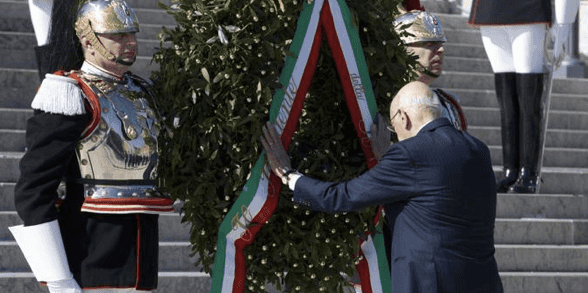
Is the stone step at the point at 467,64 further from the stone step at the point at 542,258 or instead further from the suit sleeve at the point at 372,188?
the suit sleeve at the point at 372,188

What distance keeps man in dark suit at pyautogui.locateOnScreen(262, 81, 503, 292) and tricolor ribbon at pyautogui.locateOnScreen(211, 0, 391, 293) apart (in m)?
0.09

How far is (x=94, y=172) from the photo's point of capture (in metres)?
4.04

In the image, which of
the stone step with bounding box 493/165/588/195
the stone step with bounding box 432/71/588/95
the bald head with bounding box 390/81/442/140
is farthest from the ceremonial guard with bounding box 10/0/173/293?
the stone step with bounding box 432/71/588/95

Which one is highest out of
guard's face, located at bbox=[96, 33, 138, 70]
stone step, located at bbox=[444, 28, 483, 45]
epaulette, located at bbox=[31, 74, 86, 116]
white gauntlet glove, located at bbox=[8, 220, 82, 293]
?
guard's face, located at bbox=[96, 33, 138, 70]

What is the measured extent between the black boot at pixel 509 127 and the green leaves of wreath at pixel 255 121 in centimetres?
360

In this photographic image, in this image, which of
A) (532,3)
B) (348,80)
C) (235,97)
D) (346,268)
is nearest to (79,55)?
(235,97)

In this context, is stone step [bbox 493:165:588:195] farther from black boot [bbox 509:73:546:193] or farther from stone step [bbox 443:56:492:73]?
stone step [bbox 443:56:492:73]

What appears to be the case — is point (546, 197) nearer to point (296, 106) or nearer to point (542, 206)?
point (542, 206)

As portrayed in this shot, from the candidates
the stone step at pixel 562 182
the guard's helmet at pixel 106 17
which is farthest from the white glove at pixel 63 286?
the stone step at pixel 562 182

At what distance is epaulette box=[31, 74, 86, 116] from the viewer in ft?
12.9

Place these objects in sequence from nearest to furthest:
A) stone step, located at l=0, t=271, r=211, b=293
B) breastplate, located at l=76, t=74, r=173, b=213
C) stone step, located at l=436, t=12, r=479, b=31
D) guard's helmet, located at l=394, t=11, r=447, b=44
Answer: breastplate, located at l=76, t=74, r=173, b=213 < guard's helmet, located at l=394, t=11, r=447, b=44 < stone step, located at l=0, t=271, r=211, b=293 < stone step, located at l=436, t=12, r=479, b=31

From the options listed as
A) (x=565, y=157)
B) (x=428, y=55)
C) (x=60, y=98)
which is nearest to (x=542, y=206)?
(x=565, y=157)

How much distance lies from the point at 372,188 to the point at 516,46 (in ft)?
13.4

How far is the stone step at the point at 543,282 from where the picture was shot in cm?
716
